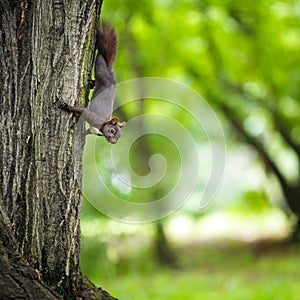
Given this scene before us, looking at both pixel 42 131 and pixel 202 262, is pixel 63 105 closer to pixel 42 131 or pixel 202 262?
pixel 42 131

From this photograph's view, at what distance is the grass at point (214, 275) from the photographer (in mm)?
5586

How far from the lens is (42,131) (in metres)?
2.53

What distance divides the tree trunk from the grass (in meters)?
2.68

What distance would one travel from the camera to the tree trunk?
2.52 meters

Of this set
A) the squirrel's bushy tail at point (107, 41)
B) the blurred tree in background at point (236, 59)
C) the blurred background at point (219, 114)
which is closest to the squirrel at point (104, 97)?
the squirrel's bushy tail at point (107, 41)

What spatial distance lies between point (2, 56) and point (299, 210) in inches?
305

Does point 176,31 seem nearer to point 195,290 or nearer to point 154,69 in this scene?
point 154,69

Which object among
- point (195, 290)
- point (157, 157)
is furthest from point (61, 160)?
point (157, 157)

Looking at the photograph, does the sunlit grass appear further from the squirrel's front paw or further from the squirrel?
the squirrel's front paw

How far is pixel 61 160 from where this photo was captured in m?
2.55

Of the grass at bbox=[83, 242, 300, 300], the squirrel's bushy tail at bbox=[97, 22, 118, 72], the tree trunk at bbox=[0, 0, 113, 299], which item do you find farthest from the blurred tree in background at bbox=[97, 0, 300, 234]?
the tree trunk at bbox=[0, 0, 113, 299]

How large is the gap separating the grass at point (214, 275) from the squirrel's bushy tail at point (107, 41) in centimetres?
275

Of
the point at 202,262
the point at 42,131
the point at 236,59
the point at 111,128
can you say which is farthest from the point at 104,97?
the point at 202,262

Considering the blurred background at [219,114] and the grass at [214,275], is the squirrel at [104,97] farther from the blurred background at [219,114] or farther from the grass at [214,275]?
the blurred background at [219,114]
